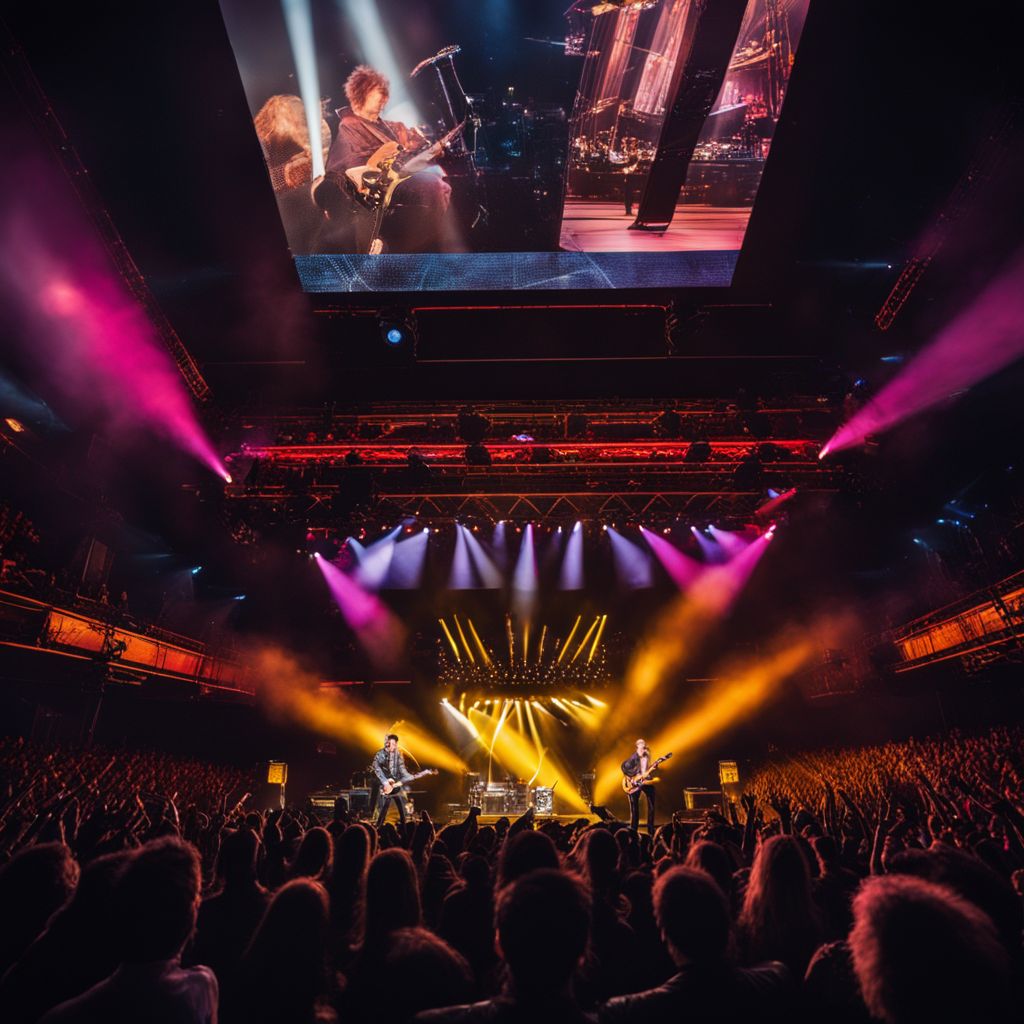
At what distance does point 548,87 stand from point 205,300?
17.0 ft

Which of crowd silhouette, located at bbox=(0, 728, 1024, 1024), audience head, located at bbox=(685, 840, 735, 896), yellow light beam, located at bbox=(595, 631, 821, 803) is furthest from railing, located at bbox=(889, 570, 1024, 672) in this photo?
audience head, located at bbox=(685, 840, 735, 896)

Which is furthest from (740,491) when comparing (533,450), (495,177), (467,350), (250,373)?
(250,373)

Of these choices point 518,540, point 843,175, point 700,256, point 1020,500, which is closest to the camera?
point 843,175

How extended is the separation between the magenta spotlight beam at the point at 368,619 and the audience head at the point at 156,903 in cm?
1262

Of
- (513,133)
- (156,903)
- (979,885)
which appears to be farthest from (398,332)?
(979,885)

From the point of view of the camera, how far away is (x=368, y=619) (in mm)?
15562

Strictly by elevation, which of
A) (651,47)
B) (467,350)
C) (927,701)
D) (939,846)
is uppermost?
(651,47)

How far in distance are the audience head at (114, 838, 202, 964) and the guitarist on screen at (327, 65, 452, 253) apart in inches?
296

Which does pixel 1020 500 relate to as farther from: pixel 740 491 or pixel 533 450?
pixel 533 450

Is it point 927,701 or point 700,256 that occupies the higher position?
point 700,256

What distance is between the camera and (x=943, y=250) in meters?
7.19

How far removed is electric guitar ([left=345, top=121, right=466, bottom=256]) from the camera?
725cm

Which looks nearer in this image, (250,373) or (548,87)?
(548,87)

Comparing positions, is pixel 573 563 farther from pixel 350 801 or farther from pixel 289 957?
pixel 289 957
